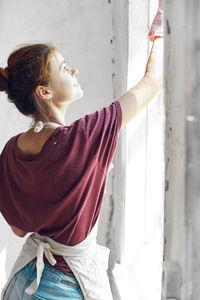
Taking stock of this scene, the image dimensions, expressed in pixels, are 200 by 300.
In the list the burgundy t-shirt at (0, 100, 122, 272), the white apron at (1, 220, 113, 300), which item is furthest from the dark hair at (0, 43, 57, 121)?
the white apron at (1, 220, 113, 300)

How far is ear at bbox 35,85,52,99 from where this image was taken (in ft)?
4.63

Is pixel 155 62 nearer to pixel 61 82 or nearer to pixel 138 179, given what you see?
pixel 61 82

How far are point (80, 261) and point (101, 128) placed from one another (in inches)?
16.7

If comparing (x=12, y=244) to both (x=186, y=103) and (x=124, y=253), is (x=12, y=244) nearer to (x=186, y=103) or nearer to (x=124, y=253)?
(x=124, y=253)

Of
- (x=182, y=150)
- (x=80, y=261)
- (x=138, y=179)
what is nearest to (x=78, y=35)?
(x=138, y=179)

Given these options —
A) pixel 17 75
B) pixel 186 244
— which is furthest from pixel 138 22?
pixel 186 244

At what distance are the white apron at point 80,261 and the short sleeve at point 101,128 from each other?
28 cm

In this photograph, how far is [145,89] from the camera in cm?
137

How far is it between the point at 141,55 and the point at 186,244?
3.46 feet

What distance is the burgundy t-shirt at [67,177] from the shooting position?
1318 mm

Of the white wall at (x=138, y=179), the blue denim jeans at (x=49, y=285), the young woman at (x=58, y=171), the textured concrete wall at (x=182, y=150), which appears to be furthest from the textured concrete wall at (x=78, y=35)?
the textured concrete wall at (x=182, y=150)

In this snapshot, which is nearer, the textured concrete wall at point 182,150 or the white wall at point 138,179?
the textured concrete wall at point 182,150

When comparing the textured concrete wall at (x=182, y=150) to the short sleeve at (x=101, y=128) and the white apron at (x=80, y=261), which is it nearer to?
the short sleeve at (x=101, y=128)

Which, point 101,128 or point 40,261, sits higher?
point 101,128
